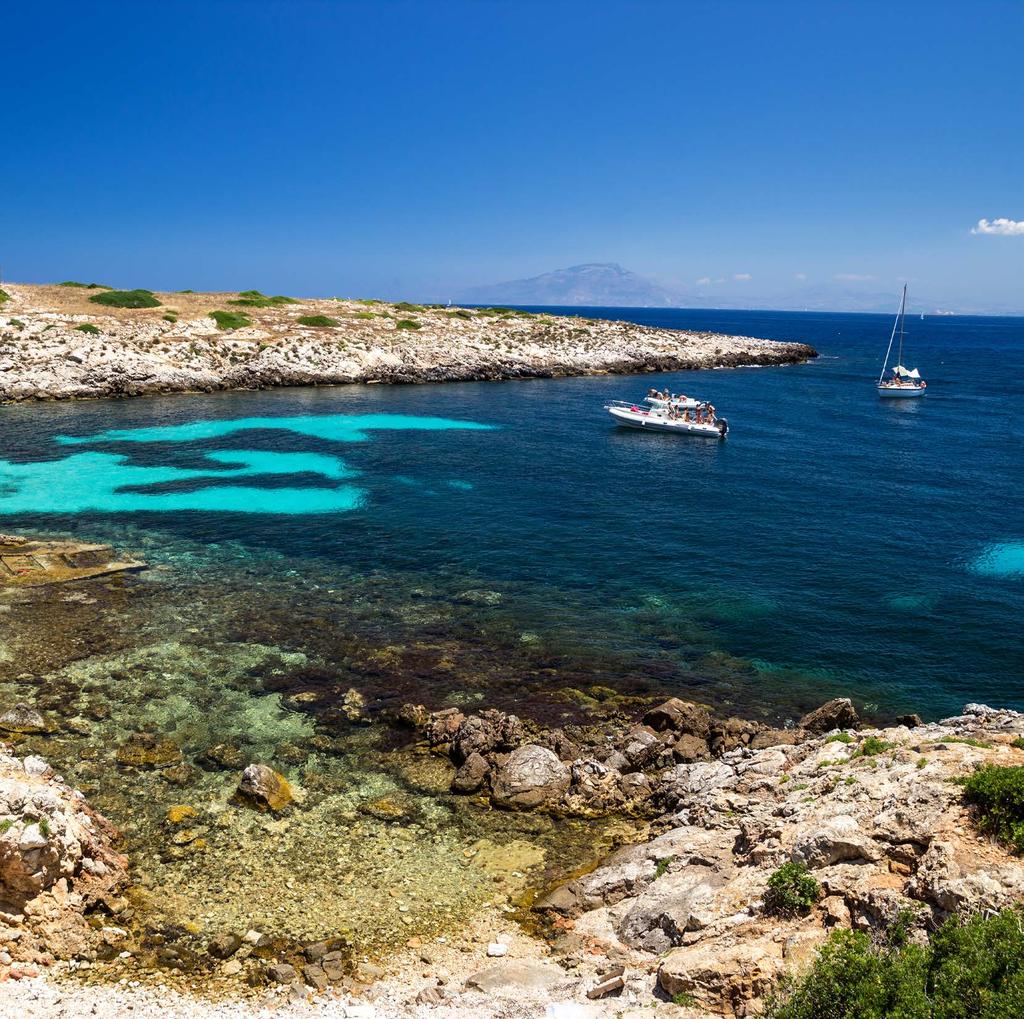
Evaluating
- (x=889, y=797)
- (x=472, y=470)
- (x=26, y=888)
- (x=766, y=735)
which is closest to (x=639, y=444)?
(x=472, y=470)

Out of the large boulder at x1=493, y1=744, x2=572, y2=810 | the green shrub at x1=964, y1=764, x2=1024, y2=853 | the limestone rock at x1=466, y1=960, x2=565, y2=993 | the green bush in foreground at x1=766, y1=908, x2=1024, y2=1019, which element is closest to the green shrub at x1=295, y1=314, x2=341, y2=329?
the large boulder at x1=493, y1=744, x2=572, y2=810

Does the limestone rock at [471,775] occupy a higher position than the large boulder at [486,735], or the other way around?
the large boulder at [486,735]

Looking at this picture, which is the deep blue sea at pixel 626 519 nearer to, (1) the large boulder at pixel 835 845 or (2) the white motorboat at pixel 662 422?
(2) the white motorboat at pixel 662 422

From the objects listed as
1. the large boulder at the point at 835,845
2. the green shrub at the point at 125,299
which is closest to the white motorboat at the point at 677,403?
the large boulder at the point at 835,845

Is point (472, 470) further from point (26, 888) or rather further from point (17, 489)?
point (26, 888)

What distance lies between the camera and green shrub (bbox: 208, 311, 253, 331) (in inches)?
3536

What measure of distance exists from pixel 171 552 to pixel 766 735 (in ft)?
87.2

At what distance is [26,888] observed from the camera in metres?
13.1

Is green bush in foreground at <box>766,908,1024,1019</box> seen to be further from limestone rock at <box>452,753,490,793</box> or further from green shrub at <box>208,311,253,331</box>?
green shrub at <box>208,311,253,331</box>

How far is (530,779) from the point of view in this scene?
1844 centimetres

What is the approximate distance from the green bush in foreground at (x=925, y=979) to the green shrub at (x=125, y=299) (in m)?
102

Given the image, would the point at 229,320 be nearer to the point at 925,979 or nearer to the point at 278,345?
the point at 278,345

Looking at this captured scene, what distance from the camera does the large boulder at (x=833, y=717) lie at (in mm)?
20406

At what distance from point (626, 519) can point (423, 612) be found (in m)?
16.4
